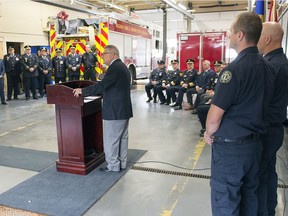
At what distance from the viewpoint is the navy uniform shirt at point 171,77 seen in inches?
363

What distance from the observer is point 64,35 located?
10734mm

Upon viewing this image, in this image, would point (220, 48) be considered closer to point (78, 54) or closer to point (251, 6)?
point (251, 6)

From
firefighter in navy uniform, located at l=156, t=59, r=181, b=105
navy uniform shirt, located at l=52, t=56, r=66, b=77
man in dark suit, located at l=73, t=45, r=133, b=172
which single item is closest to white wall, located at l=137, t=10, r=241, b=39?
navy uniform shirt, located at l=52, t=56, r=66, b=77

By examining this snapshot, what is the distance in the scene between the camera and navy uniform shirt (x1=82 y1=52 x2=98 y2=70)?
34.3ft

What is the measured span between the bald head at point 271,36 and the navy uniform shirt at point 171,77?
6.64 meters

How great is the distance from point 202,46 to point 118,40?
3.36 meters

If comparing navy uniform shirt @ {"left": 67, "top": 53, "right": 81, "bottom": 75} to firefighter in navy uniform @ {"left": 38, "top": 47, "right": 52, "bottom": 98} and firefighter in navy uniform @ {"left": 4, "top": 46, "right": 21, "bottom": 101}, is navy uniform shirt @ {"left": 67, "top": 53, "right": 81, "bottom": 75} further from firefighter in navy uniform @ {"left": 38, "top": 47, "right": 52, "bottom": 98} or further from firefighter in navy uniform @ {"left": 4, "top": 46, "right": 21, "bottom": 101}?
firefighter in navy uniform @ {"left": 4, "top": 46, "right": 21, "bottom": 101}

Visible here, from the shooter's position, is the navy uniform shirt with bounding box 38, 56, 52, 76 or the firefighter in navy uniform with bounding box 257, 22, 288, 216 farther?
the navy uniform shirt with bounding box 38, 56, 52, 76

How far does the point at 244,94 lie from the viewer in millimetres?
1976

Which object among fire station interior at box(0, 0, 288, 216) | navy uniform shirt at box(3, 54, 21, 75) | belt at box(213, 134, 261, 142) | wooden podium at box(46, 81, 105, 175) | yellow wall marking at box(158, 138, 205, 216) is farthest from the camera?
navy uniform shirt at box(3, 54, 21, 75)

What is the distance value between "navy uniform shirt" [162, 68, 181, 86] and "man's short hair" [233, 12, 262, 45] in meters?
7.18

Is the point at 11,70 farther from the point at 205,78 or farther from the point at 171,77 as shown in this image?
the point at 205,78

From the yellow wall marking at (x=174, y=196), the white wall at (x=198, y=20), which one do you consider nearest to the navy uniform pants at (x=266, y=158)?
the yellow wall marking at (x=174, y=196)

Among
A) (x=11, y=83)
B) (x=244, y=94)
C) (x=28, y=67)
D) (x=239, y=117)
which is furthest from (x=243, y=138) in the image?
(x=11, y=83)
